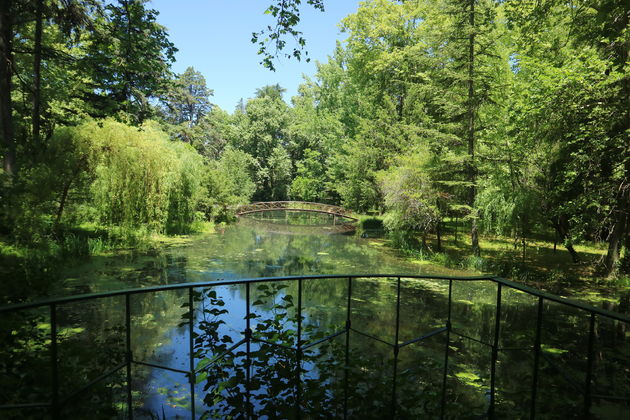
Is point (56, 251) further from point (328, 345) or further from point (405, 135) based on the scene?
point (405, 135)

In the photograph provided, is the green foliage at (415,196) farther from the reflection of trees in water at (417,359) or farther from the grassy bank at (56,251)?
the grassy bank at (56,251)

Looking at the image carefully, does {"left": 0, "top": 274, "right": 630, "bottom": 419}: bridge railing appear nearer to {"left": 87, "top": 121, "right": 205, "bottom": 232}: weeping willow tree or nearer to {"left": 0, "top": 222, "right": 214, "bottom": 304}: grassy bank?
{"left": 0, "top": 222, "right": 214, "bottom": 304}: grassy bank

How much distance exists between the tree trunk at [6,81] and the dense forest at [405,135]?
1.9 inches

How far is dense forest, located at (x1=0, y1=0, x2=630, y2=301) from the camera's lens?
29.0ft

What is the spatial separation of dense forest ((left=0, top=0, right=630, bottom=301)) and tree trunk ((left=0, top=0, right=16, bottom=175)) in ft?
0.16

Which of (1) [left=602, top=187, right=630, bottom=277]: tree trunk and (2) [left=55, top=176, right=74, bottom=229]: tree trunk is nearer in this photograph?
(1) [left=602, top=187, right=630, bottom=277]: tree trunk

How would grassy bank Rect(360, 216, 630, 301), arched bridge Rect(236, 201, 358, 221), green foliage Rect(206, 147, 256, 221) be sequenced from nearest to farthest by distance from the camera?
grassy bank Rect(360, 216, 630, 301) → green foliage Rect(206, 147, 256, 221) → arched bridge Rect(236, 201, 358, 221)

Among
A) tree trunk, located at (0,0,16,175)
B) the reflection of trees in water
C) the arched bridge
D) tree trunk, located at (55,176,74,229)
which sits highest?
tree trunk, located at (0,0,16,175)

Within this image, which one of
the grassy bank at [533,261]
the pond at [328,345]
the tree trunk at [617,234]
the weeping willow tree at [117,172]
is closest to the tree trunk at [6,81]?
the weeping willow tree at [117,172]

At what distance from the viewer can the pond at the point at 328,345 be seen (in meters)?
3.14

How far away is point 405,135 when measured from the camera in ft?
74.7

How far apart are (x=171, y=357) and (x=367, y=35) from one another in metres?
23.2

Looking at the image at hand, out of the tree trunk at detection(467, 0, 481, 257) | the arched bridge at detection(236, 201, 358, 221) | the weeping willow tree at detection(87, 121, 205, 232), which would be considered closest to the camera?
the weeping willow tree at detection(87, 121, 205, 232)

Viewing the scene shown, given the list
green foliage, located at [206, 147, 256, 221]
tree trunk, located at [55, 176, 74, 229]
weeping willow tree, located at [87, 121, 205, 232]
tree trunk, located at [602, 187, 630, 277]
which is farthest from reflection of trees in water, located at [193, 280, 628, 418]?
green foliage, located at [206, 147, 256, 221]
